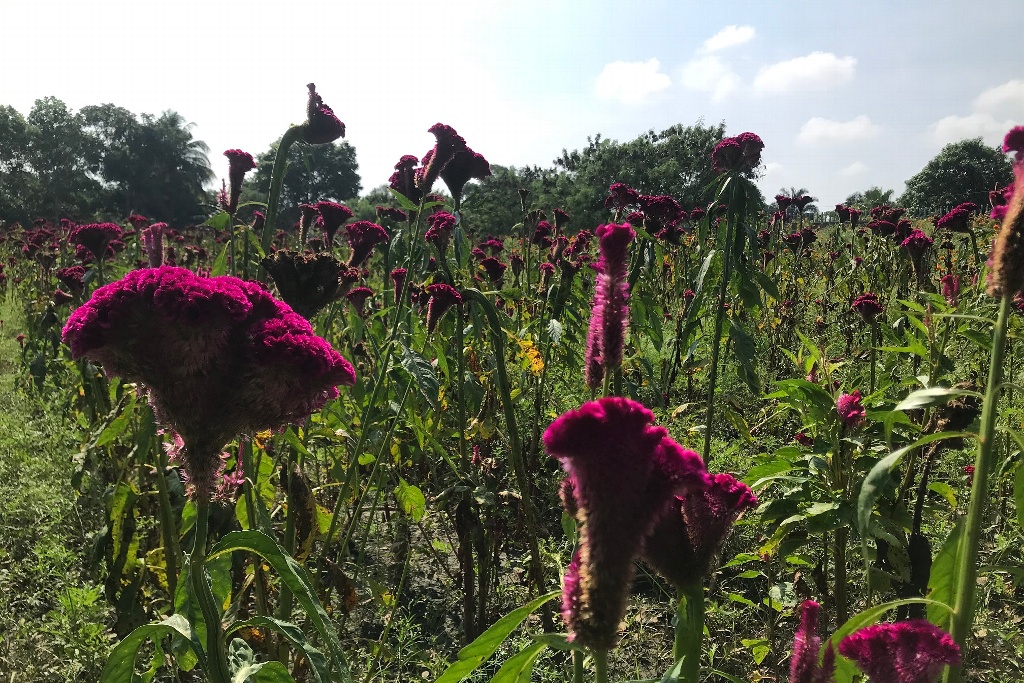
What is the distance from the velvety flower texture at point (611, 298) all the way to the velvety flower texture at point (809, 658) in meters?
0.56

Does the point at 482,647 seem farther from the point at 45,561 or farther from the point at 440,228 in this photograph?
the point at 45,561

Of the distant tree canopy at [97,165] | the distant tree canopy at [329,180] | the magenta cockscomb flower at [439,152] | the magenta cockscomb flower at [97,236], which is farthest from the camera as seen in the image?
the distant tree canopy at [329,180]

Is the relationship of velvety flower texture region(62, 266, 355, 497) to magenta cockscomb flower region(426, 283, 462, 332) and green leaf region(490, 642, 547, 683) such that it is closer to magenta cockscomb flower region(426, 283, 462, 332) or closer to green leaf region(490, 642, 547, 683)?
green leaf region(490, 642, 547, 683)

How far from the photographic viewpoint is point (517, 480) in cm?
203

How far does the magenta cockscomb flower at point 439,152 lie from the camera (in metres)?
2.36

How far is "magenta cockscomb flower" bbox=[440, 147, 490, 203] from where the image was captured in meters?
2.48

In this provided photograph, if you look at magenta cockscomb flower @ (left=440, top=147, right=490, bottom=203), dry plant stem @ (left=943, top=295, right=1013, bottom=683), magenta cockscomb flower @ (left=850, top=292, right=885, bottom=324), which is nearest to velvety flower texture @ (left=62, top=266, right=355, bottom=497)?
dry plant stem @ (left=943, top=295, right=1013, bottom=683)

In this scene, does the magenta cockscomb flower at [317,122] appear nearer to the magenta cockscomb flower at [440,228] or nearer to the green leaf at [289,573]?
the green leaf at [289,573]

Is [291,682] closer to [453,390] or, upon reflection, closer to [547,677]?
[547,677]

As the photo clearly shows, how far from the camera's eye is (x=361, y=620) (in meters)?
2.64

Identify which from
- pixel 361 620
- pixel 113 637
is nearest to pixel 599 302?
pixel 361 620

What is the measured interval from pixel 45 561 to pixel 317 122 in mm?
2519

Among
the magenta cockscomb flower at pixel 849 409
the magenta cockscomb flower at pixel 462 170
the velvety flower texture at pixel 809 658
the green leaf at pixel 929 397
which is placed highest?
the magenta cockscomb flower at pixel 462 170

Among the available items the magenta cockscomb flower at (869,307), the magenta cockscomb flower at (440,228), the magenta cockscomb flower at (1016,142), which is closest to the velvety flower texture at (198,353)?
the magenta cockscomb flower at (1016,142)
